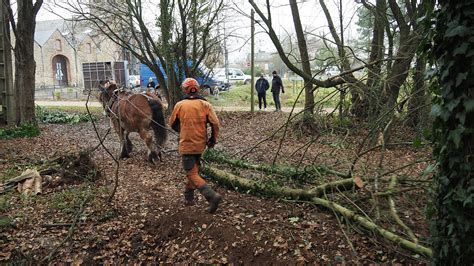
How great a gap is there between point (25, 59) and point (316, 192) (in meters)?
10.3

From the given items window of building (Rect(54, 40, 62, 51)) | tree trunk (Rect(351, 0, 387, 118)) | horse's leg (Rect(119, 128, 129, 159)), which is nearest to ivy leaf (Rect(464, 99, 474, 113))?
tree trunk (Rect(351, 0, 387, 118))

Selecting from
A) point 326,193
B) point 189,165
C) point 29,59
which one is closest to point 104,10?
point 29,59

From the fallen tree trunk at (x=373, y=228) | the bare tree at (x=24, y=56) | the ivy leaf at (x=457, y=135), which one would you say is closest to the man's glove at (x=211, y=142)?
the fallen tree trunk at (x=373, y=228)

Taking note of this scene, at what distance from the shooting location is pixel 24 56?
11.4 metres

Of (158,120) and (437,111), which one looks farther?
(158,120)

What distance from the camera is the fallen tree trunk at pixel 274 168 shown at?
550 centimetres

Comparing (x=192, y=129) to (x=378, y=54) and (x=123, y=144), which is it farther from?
(x=378, y=54)

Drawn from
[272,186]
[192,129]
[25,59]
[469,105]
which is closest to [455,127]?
[469,105]

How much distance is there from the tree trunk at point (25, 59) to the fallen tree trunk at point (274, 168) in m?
7.50

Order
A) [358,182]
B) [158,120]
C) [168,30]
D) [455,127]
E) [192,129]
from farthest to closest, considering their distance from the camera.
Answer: [168,30] < [158,120] < [192,129] < [358,182] < [455,127]

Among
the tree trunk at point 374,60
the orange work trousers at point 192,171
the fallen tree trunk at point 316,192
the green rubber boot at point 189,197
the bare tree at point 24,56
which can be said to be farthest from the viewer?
the bare tree at point 24,56

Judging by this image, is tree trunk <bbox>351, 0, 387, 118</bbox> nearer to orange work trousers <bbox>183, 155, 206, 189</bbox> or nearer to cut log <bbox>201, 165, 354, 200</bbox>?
cut log <bbox>201, 165, 354, 200</bbox>

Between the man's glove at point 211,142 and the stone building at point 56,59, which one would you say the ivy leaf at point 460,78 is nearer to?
the man's glove at point 211,142

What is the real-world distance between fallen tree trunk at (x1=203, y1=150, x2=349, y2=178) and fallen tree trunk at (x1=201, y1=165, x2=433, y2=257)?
0.41 meters
